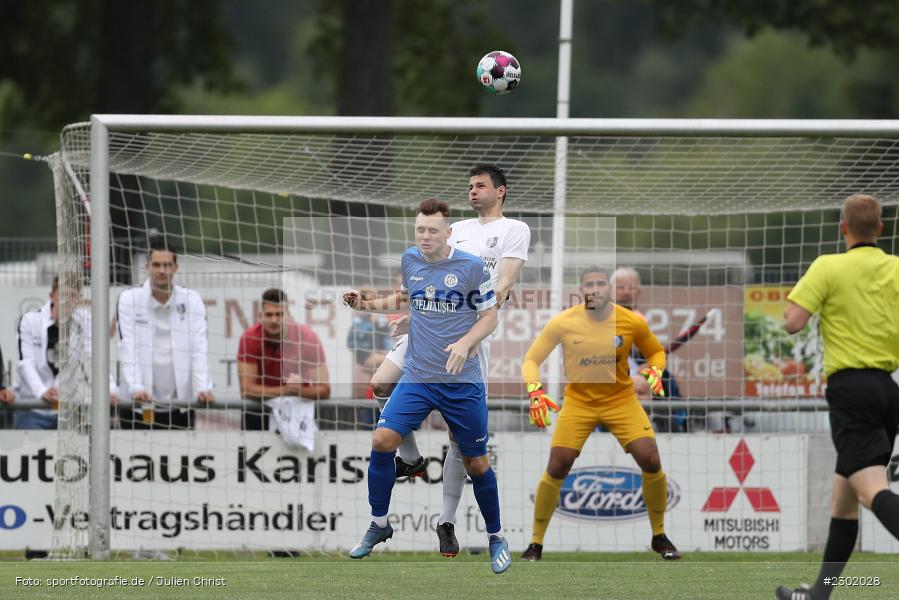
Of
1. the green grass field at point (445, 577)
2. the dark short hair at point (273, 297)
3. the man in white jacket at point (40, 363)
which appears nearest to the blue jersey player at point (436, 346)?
the green grass field at point (445, 577)

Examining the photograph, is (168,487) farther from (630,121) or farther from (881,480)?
(881,480)

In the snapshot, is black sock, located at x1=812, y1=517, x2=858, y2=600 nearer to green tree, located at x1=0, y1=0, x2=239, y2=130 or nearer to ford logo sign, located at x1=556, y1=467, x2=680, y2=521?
ford logo sign, located at x1=556, y1=467, x2=680, y2=521

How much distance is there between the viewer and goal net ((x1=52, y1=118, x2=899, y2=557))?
12055 mm

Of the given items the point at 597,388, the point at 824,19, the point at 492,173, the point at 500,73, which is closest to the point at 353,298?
the point at 492,173

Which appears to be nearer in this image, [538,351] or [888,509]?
[888,509]

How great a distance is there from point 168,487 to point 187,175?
2732mm

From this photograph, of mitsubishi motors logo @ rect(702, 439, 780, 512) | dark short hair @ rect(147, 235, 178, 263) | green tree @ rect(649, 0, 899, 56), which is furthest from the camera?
green tree @ rect(649, 0, 899, 56)

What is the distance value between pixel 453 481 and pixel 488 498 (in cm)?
43

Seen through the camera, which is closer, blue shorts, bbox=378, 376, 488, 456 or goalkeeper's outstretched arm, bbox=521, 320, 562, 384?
blue shorts, bbox=378, 376, 488, 456

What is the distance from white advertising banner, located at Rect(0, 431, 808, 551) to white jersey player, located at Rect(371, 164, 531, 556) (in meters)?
2.64

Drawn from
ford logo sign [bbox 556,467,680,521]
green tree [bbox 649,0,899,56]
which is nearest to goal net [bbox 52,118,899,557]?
ford logo sign [bbox 556,467,680,521]

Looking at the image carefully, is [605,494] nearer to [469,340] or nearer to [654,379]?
[654,379]

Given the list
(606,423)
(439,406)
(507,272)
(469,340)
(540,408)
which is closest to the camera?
(469,340)

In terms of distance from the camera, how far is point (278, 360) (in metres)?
12.3
